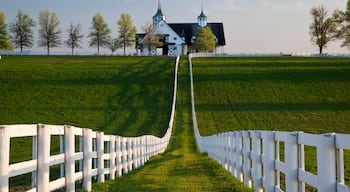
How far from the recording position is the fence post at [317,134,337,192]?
5906 mm

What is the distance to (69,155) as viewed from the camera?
921 cm

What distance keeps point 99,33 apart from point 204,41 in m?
26.4

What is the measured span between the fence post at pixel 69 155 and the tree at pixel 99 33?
12622cm

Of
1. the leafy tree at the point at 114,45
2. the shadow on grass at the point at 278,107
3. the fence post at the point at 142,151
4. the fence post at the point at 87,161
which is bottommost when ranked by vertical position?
the fence post at the point at 142,151

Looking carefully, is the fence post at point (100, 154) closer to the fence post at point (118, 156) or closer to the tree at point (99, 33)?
the fence post at point (118, 156)

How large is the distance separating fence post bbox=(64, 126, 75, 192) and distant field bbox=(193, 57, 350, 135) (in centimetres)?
3151

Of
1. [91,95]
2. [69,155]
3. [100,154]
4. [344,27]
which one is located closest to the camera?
[69,155]

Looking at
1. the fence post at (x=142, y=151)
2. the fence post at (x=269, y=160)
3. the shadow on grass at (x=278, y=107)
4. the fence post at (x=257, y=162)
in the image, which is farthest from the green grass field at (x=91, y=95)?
the fence post at (x=269, y=160)

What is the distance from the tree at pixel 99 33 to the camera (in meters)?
134

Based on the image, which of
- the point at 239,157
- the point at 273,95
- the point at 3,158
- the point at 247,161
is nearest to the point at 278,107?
the point at 273,95

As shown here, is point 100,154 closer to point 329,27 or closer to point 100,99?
point 100,99

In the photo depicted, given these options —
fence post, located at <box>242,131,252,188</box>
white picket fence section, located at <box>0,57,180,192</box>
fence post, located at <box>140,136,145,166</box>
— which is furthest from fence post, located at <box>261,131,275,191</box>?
fence post, located at <box>140,136,145,166</box>

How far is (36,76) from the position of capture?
6288 centimetres

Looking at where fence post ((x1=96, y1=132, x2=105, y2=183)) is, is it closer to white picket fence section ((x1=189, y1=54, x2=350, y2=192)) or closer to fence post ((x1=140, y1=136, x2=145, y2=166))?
white picket fence section ((x1=189, y1=54, x2=350, y2=192))
